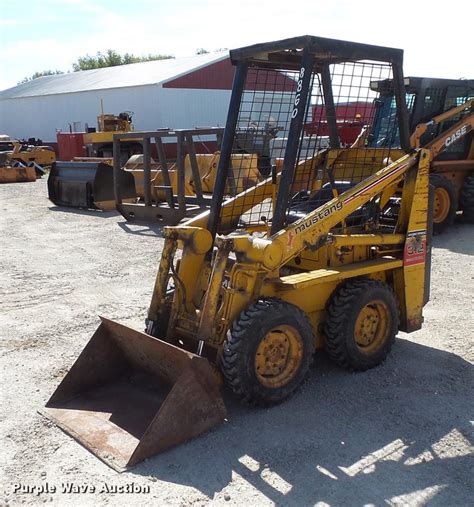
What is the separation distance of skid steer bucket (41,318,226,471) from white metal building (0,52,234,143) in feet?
80.8

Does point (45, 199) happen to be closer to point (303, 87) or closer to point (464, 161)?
point (464, 161)

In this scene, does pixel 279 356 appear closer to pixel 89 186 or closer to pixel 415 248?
pixel 415 248

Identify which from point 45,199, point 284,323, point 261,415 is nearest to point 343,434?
point 261,415

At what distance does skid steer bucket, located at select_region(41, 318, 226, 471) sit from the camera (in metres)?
3.51

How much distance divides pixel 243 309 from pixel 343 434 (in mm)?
1023

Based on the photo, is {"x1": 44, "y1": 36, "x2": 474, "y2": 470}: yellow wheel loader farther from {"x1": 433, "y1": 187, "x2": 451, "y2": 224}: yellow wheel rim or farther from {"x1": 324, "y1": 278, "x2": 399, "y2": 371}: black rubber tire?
{"x1": 433, "y1": 187, "x2": 451, "y2": 224}: yellow wheel rim

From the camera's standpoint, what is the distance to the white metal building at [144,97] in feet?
92.0

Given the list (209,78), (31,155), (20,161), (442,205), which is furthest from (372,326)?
(209,78)

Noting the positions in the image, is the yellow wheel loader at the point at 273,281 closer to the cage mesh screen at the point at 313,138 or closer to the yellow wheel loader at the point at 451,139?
the cage mesh screen at the point at 313,138

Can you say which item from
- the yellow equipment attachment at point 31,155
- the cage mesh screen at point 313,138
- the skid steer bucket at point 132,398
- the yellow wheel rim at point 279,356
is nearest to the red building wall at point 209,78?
the yellow equipment attachment at point 31,155

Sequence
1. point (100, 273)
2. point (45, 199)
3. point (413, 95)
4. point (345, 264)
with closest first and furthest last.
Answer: point (345, 264) < point (100, 273) < point (413, 95) < point (45, 199)

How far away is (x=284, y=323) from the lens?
391 cm

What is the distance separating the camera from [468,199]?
1015cm

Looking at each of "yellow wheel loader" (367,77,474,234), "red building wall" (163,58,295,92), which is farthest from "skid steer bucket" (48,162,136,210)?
"red building wall" (163,58,295,92)
